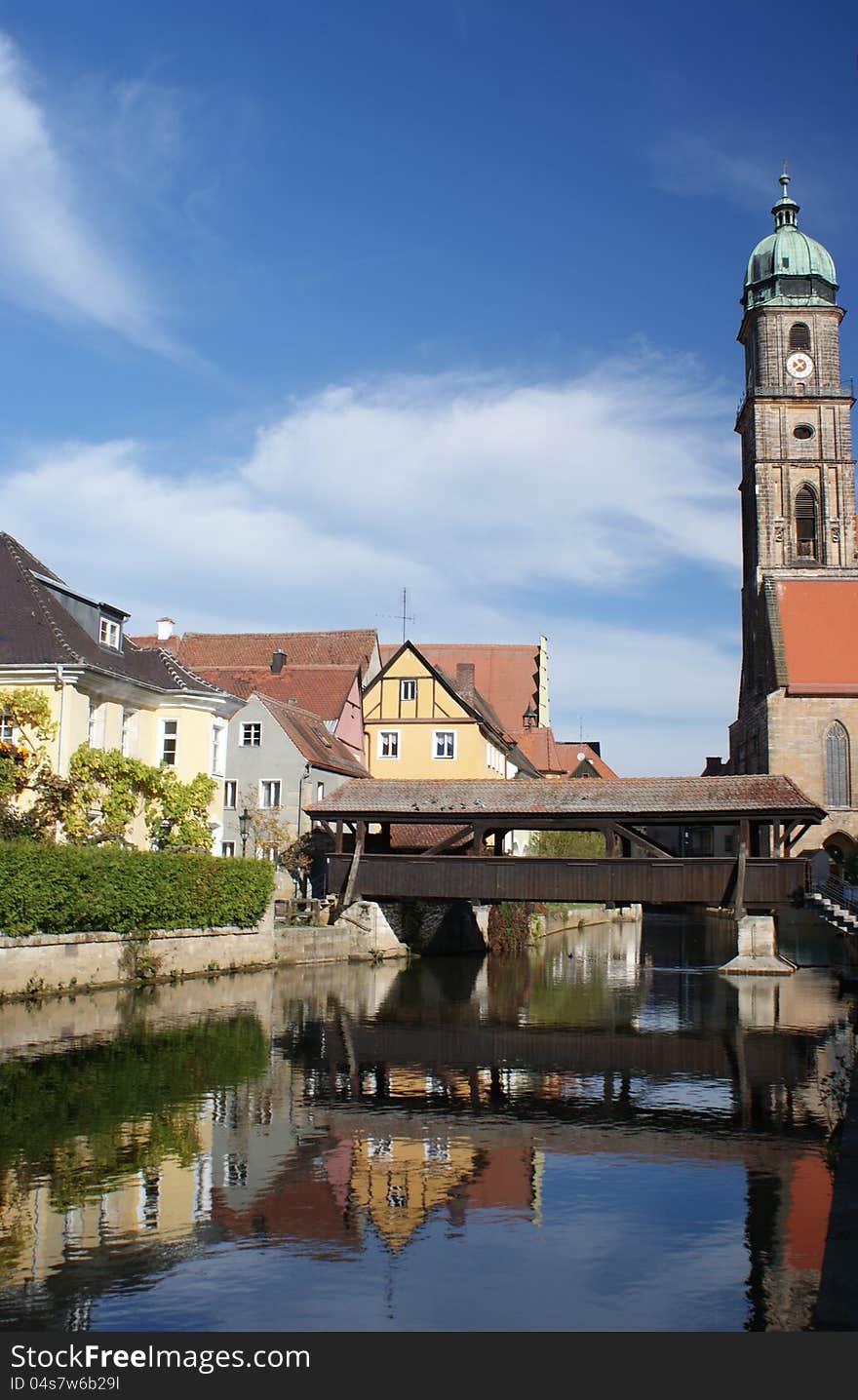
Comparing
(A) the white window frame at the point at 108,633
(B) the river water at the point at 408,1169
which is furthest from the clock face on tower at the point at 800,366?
(B) the river water at the point at 408,1169

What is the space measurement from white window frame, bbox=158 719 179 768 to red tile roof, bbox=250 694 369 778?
6834 mm

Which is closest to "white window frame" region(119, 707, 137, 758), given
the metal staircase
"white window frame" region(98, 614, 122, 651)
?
"white window frame" region(98, 614, 122, 651)

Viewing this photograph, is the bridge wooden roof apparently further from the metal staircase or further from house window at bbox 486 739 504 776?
house window at bbox 486 739 504 776

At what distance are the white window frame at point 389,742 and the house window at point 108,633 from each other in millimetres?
17175

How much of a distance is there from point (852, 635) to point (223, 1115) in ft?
160

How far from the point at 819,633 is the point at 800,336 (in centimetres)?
1831

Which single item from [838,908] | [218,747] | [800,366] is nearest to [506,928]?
[838,908]

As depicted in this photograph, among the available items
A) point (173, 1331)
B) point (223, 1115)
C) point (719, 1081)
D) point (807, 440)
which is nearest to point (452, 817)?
point (719, 1081)

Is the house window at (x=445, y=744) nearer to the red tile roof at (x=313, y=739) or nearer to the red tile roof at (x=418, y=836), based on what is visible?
the red tile roof at (x=313, y=739)

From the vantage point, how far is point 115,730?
27500 mm

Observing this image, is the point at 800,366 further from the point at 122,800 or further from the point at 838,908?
the point at 122,800

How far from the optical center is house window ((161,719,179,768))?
98.0 feet

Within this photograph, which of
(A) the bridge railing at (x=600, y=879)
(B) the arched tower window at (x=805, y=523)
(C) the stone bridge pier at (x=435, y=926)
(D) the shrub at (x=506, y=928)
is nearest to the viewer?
(A) the bridge railing at (x=600, y=879)

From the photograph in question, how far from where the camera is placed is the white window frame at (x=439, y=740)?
44312 mm
